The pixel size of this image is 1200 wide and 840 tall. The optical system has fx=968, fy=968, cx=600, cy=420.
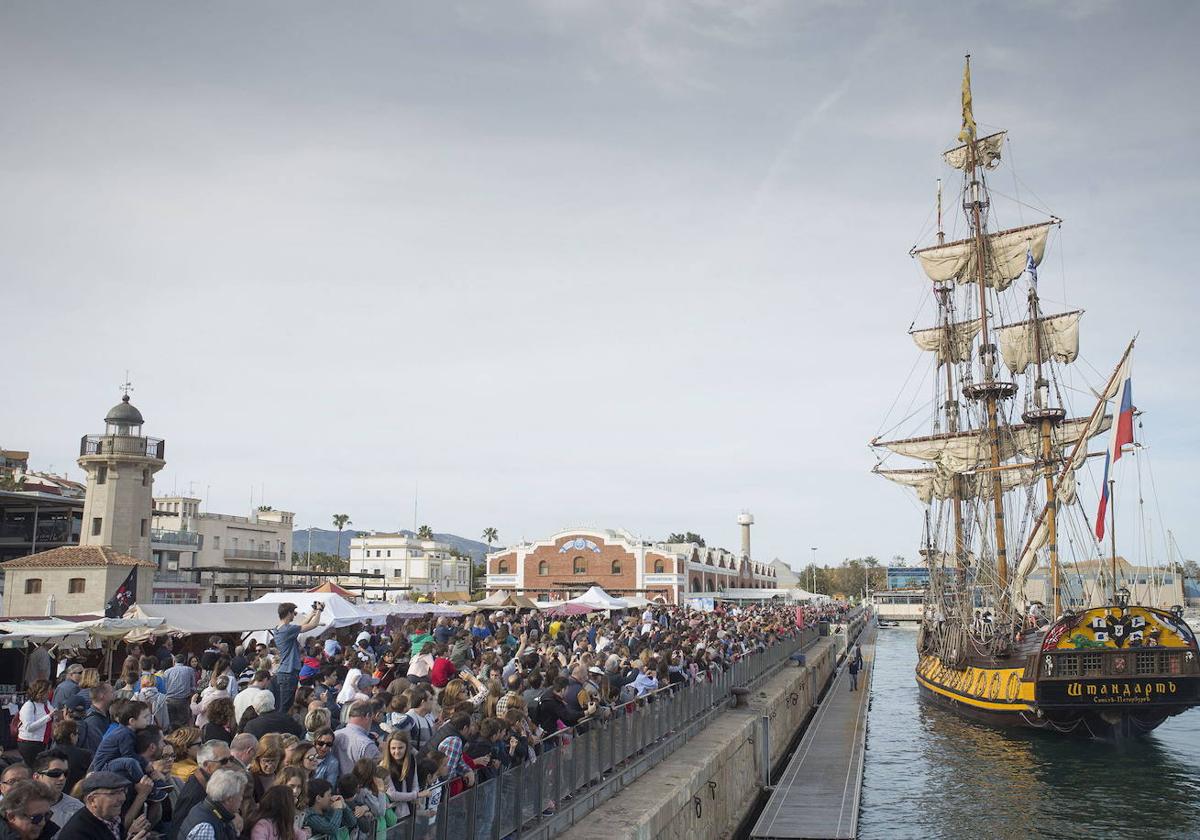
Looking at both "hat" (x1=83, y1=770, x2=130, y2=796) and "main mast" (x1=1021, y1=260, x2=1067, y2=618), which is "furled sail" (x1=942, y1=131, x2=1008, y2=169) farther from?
"hat" (x1=83, y1=770, x2=130, y2=796)

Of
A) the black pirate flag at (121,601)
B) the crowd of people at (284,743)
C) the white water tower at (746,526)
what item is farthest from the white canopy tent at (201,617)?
the white water tower at (746,526)

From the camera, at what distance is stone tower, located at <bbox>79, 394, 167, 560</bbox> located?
4869cm

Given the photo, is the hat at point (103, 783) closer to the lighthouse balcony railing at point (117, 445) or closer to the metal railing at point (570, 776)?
the metal railing at point (570, 776)

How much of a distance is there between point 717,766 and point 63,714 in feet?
31.6

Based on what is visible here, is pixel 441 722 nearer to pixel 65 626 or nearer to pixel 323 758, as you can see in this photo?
pixel 323 758

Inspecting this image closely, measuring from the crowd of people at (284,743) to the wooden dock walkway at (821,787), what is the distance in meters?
3.78

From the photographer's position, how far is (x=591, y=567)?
284 feet

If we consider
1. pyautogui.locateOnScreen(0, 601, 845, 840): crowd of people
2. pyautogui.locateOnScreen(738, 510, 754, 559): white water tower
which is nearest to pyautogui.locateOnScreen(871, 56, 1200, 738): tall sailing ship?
pyautogui.locateOnScreen(0, 601, 845, 840): crowd of people

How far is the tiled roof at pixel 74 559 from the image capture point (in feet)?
145

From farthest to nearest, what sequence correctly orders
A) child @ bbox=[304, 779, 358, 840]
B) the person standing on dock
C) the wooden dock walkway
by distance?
the person standing on dock < the wooden dock walkway < child @ bbox=[304, 779, 358, 840]

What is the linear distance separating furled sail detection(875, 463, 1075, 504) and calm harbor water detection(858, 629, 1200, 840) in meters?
17.4

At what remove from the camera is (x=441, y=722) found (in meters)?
8.67

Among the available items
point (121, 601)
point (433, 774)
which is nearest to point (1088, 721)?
point (121, 601)

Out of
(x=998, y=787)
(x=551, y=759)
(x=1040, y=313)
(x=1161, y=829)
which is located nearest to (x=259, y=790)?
(x=551, y=759)
